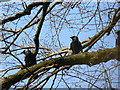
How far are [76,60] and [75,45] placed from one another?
4.25ft

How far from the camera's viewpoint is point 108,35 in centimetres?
213

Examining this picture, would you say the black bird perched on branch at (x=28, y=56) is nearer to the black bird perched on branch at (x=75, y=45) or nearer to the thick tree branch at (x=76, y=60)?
the black bird perched on branch at (x=75, y=45)

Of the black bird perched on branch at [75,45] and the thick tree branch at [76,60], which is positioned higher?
the thick tree branch at [76,60]

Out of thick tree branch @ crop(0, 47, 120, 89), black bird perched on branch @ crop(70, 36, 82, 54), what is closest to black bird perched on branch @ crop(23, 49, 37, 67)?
black bird perched on branch @ crop(70, 36, 82, 54)

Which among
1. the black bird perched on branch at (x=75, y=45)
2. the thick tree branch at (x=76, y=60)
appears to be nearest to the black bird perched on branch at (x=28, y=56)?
the black bird perched on branch at (x=75, y=45)

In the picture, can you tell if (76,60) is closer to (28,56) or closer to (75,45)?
(75,45)

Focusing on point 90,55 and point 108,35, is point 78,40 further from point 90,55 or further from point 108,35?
point 90,55

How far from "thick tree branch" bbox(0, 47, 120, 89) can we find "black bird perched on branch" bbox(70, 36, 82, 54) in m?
1.09

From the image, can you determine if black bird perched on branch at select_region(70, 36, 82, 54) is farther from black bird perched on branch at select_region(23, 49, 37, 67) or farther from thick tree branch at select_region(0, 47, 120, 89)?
thick tree branch at select_region(0, 47, 120, 89)

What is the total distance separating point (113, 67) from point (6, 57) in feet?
5.30

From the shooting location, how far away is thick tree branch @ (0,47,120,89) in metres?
1.69

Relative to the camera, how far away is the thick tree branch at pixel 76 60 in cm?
169

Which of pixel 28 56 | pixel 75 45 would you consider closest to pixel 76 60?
pixel 75 45

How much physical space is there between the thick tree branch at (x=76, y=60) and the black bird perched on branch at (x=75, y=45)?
109 cm
